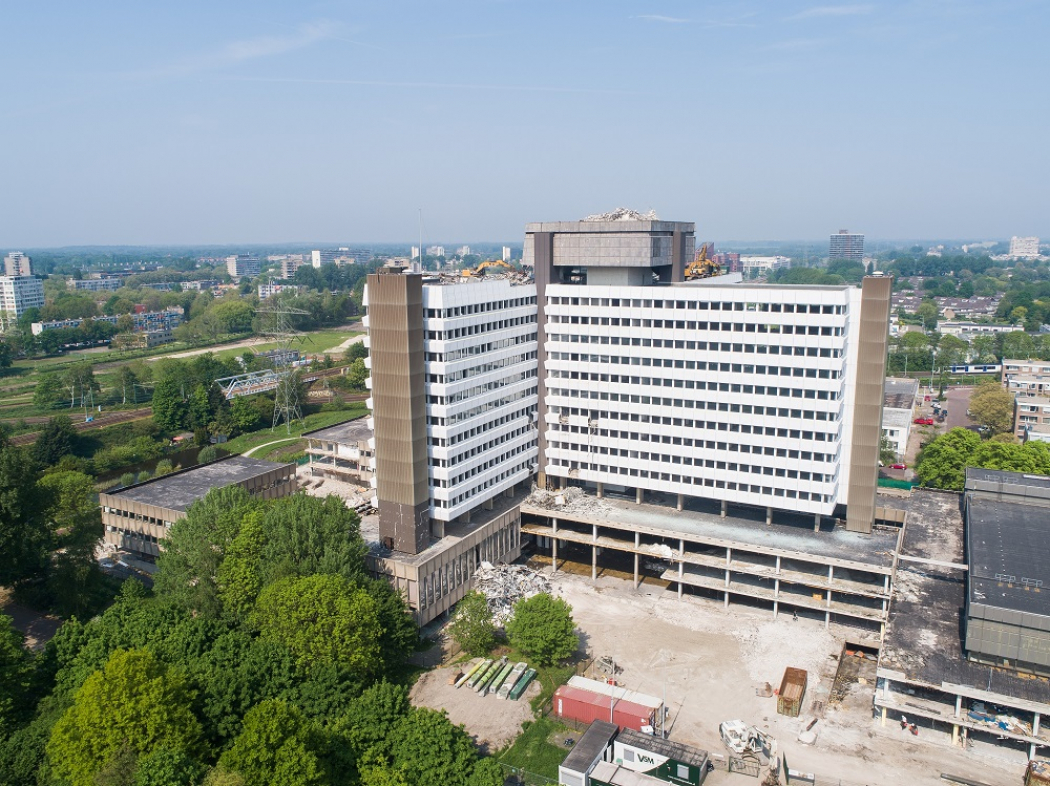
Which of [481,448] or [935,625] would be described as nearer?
[935,625]

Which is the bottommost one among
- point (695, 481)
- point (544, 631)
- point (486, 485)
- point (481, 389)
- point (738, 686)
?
point (738, 686)

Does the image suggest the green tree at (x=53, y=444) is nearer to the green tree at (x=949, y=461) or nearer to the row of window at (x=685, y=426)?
the row of window at (x=685, y=426)

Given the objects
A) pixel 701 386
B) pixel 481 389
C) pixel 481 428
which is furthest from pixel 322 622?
pixel 701 386

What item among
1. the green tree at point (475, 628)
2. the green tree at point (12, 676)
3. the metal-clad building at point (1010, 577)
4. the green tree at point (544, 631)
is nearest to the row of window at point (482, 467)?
the green tree at point (475, 628)

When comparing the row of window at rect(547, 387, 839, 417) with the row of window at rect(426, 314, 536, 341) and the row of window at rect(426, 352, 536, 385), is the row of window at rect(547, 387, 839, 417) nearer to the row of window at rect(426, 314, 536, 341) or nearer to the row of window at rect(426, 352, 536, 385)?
the row of window at rect(426, 352, 536, 385)

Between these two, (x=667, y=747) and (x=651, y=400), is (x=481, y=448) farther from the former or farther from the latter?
(x=667, y=747)

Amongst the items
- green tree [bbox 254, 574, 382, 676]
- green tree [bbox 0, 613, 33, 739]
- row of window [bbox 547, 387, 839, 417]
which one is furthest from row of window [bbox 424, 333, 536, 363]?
green tree [bbox 0, 613, 33, 739]
